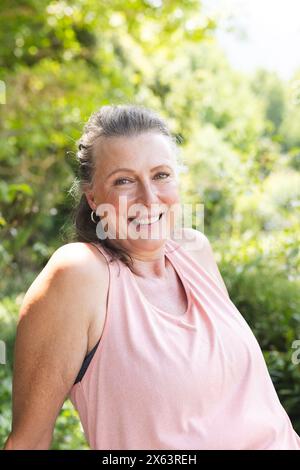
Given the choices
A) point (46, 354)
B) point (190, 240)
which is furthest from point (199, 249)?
point (46, 354)

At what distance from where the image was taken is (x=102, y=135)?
67.4 inches

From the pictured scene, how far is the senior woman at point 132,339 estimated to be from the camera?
4.69ft

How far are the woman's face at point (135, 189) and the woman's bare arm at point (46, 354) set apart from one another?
32 centimetres

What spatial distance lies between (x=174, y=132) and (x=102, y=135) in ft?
1.89

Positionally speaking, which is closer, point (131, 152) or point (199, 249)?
point (131, 152)

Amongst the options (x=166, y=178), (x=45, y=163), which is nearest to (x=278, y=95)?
(x=45, y=163)

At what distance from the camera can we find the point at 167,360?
1.47 metres

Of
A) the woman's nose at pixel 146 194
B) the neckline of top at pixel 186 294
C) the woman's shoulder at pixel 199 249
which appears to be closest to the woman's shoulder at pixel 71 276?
the neckline of top at pixel 186 294

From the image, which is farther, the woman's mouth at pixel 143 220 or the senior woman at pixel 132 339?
the woman's mouth at pixel 143 220

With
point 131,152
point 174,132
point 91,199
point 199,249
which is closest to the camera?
point 131,152

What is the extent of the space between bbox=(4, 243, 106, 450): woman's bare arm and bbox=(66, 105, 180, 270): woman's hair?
24cm

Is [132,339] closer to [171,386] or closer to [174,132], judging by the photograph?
[171,386]

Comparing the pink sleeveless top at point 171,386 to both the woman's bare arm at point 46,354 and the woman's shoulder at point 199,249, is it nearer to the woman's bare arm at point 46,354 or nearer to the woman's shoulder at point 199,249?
the woman's bare arm at point 46,354

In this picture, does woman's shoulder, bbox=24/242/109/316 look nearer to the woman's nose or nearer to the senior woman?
the senior woman
